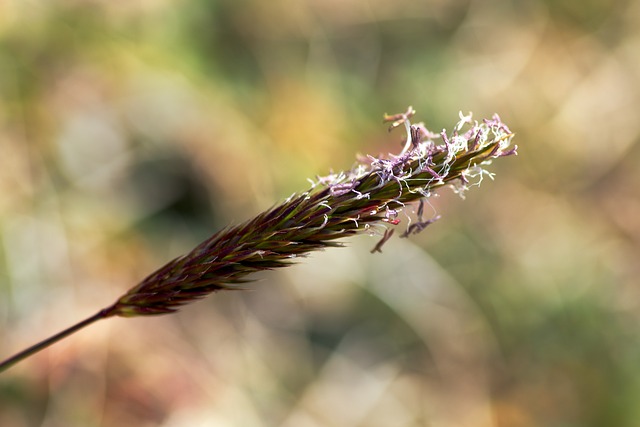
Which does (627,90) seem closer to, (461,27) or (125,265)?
(461,27)

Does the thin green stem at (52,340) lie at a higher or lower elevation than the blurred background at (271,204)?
lower

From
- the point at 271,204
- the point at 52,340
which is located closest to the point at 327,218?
the point at 52,340

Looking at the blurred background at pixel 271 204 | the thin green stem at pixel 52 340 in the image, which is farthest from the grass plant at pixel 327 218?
the blurred background at pixel 271 204

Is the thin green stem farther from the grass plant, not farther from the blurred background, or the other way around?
the blurred background

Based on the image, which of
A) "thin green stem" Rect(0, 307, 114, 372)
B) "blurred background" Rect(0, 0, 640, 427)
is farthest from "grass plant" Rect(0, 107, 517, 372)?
"blurred background" Rect(0, 0, 640, 427)

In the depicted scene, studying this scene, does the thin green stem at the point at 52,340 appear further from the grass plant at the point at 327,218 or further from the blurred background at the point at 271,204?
the blurred background at the point at 271,204

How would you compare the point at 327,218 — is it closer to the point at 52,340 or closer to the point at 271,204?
the point at 52,340

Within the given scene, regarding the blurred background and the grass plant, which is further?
the blurred background

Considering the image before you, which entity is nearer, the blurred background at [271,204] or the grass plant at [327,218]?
the grass plant at [327,218]
